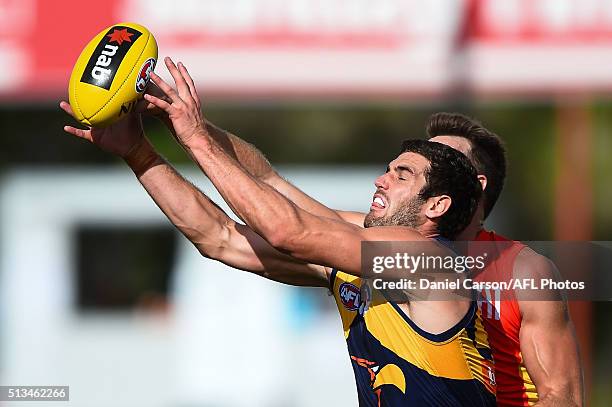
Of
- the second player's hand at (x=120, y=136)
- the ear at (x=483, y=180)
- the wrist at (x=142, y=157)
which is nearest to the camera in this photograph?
the second player's hand at (x=120, y=136)

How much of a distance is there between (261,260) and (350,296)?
2.19 feet

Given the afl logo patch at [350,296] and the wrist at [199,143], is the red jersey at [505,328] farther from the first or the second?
the wrist at [199,143]

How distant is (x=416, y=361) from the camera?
5035 mm

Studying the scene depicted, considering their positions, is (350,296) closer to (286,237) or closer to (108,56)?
(286,237)

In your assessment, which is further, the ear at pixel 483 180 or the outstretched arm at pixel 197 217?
the ear at pixel 483 180

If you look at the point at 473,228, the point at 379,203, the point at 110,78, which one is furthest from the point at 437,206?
the point at 110,78

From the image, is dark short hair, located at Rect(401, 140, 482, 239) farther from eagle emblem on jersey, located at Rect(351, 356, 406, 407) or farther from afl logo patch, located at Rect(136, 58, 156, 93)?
afl logo patch, located at Rect(136, 58, 156, 93)

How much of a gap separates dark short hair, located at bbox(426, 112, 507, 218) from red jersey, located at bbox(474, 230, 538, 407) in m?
0.38

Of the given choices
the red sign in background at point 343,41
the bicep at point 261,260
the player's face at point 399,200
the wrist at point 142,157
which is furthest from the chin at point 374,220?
the red sign in background at point 343,41

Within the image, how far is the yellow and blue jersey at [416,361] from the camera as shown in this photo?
5.02 meters

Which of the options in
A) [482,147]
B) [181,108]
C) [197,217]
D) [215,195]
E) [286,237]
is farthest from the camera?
[215,195]

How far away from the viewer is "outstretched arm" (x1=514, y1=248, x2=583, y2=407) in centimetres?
517

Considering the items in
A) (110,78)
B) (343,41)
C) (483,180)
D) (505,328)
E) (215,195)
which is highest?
(343,41)

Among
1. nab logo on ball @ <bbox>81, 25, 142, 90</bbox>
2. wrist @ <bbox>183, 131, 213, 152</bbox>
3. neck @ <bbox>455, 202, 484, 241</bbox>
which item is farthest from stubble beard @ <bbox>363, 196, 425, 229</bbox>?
nab logo on ball @ <bbox>81, 25, 142, 90</bbox>
